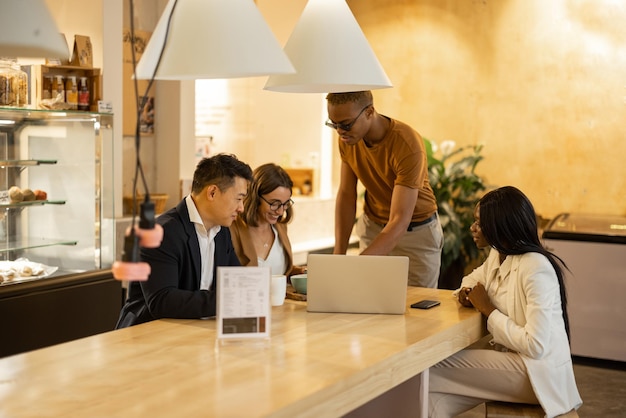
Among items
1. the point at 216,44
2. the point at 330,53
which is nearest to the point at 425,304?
the point at 330,53

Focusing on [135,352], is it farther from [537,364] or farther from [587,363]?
[587,363]

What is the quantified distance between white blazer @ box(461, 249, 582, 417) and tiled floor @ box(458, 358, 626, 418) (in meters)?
1.54

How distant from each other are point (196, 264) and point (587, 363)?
10.8 feet

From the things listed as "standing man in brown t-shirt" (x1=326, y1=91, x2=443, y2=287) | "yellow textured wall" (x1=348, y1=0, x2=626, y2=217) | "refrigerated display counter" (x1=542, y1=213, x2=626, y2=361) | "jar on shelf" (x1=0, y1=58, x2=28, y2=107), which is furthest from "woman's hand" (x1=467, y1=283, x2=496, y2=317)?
"yellow textured wall" (x1=348, y1=0, x2=626, y2=217)

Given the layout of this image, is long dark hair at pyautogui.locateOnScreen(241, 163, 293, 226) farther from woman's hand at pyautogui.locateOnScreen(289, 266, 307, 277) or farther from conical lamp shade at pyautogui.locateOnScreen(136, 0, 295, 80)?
conical lamp shade at pyautogui.locateOnScreen(136, 0, 295, 80)

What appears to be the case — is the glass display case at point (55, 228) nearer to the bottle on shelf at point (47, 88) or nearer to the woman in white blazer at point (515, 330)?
the bottle on shelf at point (47, 88)

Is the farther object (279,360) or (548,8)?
(548,8)

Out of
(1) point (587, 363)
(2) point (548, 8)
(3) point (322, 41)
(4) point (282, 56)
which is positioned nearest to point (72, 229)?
(3) point (322, 41)

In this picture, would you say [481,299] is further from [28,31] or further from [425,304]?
[28,31]

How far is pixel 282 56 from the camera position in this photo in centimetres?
230

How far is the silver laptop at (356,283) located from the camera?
9.34 feet

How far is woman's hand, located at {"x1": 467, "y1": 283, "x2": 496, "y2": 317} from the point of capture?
2.93m

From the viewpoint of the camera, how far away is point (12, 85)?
3.71m

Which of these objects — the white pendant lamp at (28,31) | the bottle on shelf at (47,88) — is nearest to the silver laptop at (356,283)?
the white pendant lamp at (28,31)
